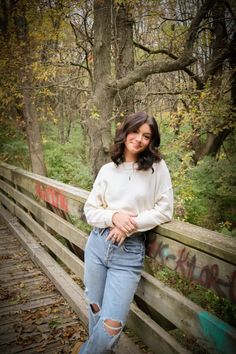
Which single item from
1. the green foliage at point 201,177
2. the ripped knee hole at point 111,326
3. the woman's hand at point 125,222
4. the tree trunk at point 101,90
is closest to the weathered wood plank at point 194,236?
the woman's hand at point 125,222

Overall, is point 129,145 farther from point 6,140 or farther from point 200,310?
point 6,140

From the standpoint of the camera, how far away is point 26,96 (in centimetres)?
973

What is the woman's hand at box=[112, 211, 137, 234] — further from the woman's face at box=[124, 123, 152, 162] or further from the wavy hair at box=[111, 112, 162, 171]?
the woman's face at box=[124, 123, 152, 162]

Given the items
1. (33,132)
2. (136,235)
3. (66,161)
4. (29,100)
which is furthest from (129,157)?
(66,161)

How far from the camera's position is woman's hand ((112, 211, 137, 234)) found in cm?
217

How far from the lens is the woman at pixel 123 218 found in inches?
89.4

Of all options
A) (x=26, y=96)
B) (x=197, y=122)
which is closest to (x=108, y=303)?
(x=197, y=122)

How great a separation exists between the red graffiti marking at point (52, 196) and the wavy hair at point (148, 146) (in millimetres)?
1511

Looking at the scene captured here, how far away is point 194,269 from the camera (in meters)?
1.99

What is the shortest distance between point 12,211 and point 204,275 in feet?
18.8

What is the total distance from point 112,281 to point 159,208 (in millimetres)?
643

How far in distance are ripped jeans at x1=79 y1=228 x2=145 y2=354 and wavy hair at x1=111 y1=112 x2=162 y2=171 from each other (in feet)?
1.83

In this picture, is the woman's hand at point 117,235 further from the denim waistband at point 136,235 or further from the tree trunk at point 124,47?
the tree trunk at point 124,47

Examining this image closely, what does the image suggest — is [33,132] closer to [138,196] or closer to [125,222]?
[138,196]
